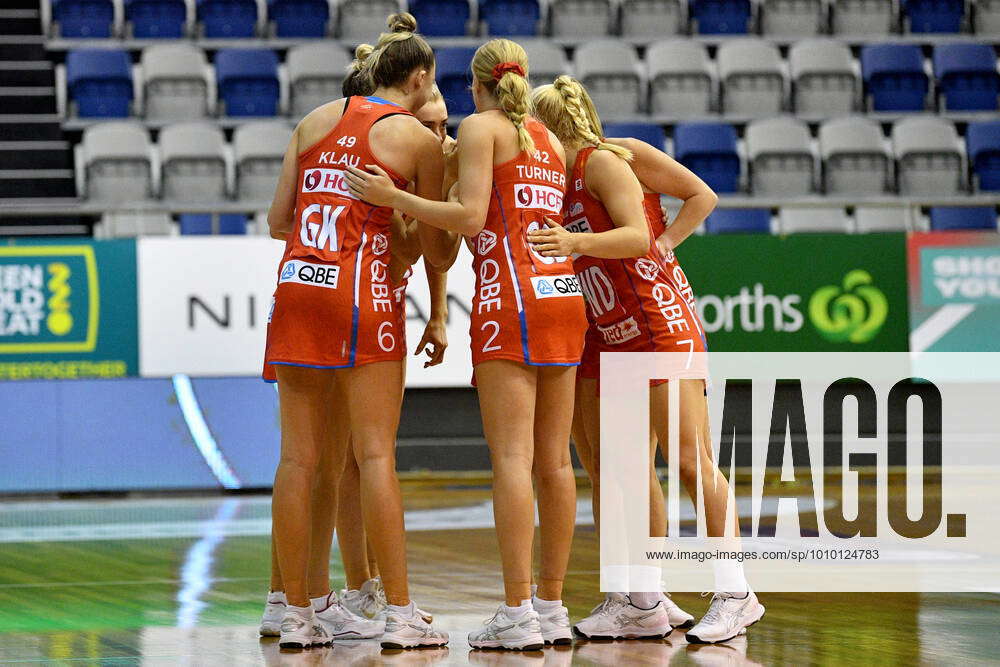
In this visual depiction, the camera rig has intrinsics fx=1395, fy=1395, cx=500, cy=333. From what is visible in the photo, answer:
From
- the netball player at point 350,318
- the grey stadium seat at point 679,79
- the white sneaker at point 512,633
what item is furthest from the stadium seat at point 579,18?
the white sneaker at point 512,633

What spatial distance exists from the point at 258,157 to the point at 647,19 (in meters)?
4.80

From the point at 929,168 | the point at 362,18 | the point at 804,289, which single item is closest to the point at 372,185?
the point at 804,289

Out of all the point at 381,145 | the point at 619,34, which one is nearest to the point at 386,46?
the point at 381,145

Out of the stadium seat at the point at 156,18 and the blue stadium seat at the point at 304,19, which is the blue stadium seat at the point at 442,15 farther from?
the stadium seat at the point at 156,18

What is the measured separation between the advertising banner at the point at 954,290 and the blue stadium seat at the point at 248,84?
642 cm

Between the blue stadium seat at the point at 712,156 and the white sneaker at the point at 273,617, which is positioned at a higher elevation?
the blue stadium seat at the point at 712,156

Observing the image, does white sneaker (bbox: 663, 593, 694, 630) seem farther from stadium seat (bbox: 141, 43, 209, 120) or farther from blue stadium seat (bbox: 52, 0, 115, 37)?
blue stadium seat (bbox: 52, 0, 115, 37)

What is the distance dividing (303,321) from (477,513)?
4401 millimetres

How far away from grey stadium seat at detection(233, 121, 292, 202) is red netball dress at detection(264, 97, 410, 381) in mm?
8110

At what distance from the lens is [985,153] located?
43.8 feet

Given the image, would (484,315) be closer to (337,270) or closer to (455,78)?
(337,270)

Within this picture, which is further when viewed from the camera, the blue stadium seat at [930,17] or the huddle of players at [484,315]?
the blue stadium seat at [930,17]

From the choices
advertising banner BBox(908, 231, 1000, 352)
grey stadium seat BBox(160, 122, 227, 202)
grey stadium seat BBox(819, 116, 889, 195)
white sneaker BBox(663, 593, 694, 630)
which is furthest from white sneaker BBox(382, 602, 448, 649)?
grey stadium seat BBox(819, 116, 889, 195)

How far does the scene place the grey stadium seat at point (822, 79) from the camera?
554 inches
